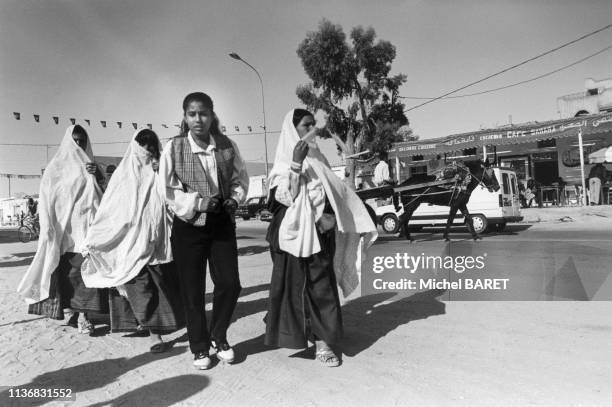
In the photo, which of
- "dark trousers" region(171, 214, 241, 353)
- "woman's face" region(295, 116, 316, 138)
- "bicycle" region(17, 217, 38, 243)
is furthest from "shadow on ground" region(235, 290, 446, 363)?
"bicycle" region(17, 217, 38, 243)

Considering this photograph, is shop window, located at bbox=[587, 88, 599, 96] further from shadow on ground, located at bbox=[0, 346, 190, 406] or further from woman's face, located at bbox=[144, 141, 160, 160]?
shadow on ground, located at bbox=[0, 346, 190, 406]

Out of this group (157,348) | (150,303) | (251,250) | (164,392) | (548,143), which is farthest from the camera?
(548,143)

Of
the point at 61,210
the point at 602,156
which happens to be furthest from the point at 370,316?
the point at 602,156

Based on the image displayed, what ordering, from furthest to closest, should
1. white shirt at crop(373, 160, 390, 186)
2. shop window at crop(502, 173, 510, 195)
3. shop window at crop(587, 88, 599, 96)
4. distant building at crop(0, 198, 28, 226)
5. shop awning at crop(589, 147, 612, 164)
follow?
distant building at crop(0, 198, 28, 226) < shop awning at crop(589, 147, 612, 164) < shop window at crop(587, 88, 599, 96) < shop window at crop(502, 173, 510, 195) < white shirt at crop(373, 160, 390, 186)

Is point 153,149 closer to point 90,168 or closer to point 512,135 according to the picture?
point 90,168

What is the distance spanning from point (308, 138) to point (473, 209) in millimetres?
10545

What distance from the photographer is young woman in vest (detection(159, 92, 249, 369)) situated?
3000 millimetres

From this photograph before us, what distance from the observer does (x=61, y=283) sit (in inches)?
158

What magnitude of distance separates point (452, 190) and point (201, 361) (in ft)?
29.2

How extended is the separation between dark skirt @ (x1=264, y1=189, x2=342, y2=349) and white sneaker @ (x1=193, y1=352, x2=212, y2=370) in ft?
1.32

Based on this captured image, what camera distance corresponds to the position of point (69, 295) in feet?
13.1

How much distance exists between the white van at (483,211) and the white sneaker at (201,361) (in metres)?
10.2

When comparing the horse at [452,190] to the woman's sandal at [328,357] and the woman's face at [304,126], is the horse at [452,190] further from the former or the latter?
the woman's sandal at [328,357]

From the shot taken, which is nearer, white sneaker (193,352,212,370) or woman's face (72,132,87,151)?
white sneaker (193,352,212,370)
